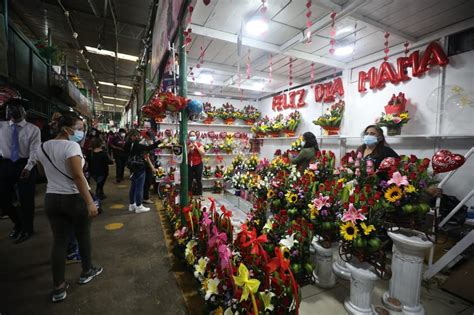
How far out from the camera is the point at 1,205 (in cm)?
289

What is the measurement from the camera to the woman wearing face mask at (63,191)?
1759 millimetres

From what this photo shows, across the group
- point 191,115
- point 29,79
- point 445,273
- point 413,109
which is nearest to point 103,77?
point 29,79

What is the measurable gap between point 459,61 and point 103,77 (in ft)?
48.1

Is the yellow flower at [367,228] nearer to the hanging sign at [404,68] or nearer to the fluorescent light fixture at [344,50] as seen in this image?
the hanging sign at [404,68]

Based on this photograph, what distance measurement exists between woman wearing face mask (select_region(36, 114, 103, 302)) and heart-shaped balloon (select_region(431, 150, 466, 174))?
3024 millimetres

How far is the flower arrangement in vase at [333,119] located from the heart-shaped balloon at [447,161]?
8.65 ft

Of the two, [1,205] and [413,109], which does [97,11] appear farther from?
[413,109]

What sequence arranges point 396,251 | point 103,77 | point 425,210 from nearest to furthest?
point 425,210 < point 396,251 < point 103,77

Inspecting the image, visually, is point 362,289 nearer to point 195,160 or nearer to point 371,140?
point 371,140

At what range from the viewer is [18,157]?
2857 mm

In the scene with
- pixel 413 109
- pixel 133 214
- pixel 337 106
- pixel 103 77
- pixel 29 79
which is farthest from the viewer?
pixel 103 77

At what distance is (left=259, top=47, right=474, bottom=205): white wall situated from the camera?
2940 millimetres

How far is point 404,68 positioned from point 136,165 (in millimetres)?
4820

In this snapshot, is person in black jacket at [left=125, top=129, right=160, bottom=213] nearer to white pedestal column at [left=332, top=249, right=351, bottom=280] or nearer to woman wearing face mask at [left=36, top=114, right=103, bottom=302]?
woman wearing face mask at [left=36, top=114, right=103, bottom=302]
